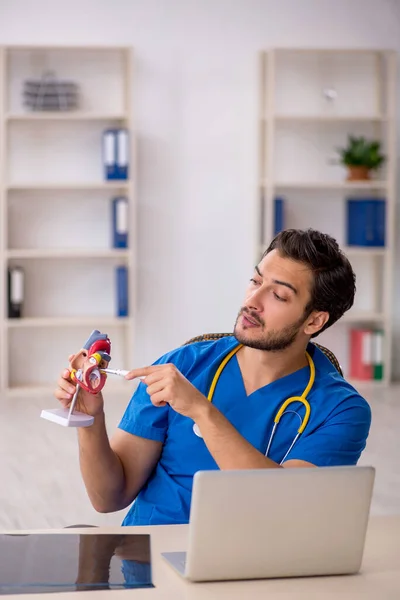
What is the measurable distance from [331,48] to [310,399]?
4344 mm

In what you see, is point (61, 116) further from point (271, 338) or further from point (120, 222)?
point (271, 338)

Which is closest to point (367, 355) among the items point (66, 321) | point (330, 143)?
point (330, 143)

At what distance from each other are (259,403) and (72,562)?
0.60 m

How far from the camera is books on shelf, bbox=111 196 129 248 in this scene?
545cm

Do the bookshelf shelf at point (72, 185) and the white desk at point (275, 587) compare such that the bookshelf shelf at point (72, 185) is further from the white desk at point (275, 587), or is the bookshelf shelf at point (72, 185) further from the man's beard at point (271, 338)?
the white desk at point (275, 587)

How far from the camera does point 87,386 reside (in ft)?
5.33

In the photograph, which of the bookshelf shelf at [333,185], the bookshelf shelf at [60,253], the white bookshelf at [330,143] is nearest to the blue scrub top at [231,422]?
the bookshelf shelf at [60,253]

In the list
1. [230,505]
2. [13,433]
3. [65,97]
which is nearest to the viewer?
[230,505]

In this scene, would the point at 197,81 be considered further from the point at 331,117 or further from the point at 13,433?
the point at 13,433

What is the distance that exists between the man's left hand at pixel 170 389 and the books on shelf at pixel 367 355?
4.39 m

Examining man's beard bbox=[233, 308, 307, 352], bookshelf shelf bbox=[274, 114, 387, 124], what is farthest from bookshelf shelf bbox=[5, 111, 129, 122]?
man's beard bbox=[233, 308, 307, 352]

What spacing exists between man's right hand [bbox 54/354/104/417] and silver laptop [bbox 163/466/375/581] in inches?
18.2

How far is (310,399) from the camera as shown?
5.91 ft

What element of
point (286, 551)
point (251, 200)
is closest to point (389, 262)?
point (251, 200)
